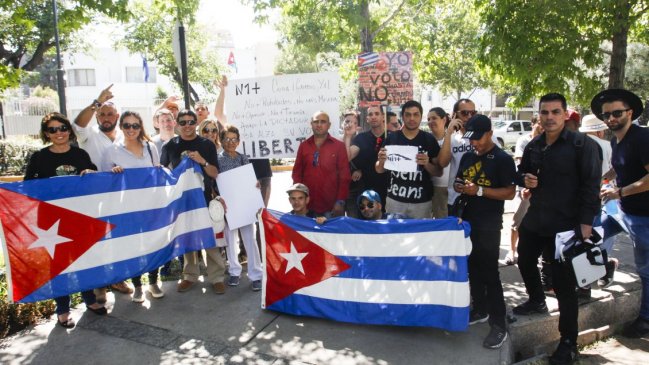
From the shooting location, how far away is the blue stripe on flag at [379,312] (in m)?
3.90

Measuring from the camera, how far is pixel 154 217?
483 cm

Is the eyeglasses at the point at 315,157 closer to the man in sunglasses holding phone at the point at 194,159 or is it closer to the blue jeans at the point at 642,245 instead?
the man in sunglasses holding phone at the point at 194,159

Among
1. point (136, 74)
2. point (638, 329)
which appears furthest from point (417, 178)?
point (136, 74)

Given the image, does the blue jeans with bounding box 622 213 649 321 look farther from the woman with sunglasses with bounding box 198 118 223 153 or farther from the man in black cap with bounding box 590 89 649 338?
the woman with sunglasses with bounding box 198 118 223 153

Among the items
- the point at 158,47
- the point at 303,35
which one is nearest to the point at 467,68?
the point at 158,47

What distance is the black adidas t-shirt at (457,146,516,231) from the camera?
3797mm

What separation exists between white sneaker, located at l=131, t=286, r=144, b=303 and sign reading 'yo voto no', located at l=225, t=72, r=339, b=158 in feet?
6.56

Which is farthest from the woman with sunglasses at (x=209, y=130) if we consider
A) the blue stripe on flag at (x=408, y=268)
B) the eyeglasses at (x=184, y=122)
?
Answer: the blue stripe on flag at (x=408, y=268)

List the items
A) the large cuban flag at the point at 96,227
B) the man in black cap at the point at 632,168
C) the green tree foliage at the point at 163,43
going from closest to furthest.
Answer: the man in black cap at the point at 632,168
the large cuban flag at the point at 96,227
the green tree foliage at the point at 163,43

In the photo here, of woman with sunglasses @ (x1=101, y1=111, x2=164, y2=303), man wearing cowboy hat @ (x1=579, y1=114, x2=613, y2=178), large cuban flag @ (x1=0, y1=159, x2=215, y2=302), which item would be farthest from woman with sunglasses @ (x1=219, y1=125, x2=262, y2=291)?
man wearing cowboy hat @ (x1=579, y1=114, x2=613, y2=178)

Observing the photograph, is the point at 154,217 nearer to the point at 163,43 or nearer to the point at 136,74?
the point at 163,43

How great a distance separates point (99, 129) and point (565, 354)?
488 cm

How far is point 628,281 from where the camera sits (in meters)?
5.21

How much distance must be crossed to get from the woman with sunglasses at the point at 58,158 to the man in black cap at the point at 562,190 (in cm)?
403
